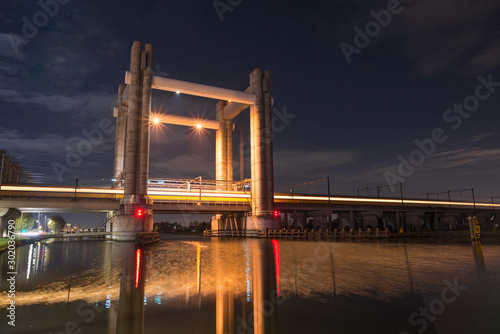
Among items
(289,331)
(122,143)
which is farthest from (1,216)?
(289,331)

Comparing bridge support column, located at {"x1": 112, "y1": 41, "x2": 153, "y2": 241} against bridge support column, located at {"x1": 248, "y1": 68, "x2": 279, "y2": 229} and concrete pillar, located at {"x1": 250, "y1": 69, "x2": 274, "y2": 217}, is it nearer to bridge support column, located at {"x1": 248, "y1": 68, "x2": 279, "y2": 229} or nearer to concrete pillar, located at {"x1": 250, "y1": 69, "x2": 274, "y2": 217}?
bridge support column, located at {"x1": 248, "y1": 68, "x2": 279, "y2": 229}

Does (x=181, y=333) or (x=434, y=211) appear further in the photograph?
(x=434, y=211)

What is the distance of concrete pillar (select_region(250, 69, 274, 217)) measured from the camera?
52562mm

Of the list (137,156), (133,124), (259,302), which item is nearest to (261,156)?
(137,156)

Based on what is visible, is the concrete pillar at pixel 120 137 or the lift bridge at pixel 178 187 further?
the concrete pillar at pixel 120 137

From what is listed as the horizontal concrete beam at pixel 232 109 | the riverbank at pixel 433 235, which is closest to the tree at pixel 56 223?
the horizontal concrete beam at pixel 232 109

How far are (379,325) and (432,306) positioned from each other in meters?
2.05

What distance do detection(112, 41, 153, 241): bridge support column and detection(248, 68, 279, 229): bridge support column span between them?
17.4 meters

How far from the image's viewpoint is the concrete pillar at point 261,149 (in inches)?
2069

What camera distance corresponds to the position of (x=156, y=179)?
5306cm

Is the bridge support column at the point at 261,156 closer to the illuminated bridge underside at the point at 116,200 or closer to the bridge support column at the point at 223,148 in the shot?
the illuminated bridge underside at the point at 116,200

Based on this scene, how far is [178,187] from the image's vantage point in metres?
55.9

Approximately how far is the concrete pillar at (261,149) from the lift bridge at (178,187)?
16 centimetres

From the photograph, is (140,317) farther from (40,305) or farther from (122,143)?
(122,143)
